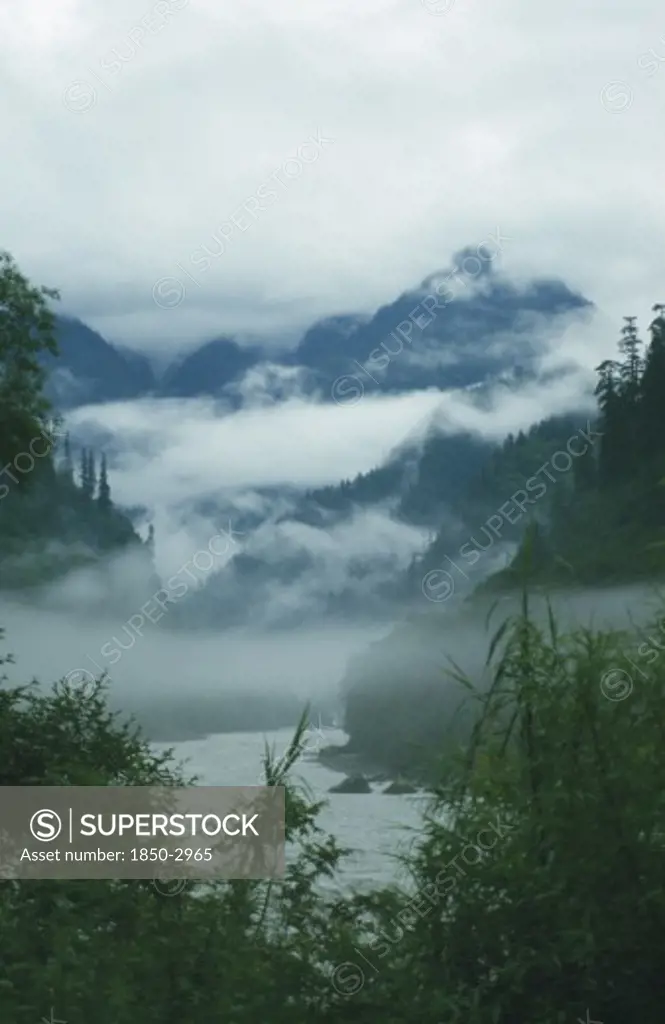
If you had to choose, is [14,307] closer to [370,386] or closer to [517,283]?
[370,386]

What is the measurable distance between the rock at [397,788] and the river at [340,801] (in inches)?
0.5

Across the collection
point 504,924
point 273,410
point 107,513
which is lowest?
point 504,924

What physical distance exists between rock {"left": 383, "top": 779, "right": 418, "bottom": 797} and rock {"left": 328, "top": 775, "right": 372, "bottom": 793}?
6cm

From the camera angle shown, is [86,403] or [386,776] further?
[86,403]

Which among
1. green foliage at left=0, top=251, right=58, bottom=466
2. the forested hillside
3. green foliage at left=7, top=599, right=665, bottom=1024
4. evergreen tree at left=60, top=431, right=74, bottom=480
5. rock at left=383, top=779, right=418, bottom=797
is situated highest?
green foliage at left=0, top=251, right=58, bottom=466

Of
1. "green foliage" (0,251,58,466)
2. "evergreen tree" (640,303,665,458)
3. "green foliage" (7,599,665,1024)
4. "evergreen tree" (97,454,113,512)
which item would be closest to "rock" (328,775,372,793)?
"green foliage" (7,599,665,1024)

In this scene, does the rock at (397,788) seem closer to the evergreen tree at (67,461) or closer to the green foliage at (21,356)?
the evergreen tree at (67,461)

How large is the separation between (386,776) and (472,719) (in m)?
0.51

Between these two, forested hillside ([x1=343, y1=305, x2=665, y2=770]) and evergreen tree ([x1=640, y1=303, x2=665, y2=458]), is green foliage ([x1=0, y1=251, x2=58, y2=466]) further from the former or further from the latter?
evergreen tree ([x1=640, y1=303, x2=665, y2=458])

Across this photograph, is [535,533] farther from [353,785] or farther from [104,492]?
[104,492]

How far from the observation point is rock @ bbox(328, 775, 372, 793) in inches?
165

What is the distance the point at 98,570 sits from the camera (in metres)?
4.87

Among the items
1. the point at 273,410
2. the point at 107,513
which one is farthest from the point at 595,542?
the point at 107,513

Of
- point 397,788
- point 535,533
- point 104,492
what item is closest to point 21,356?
point 104,492
